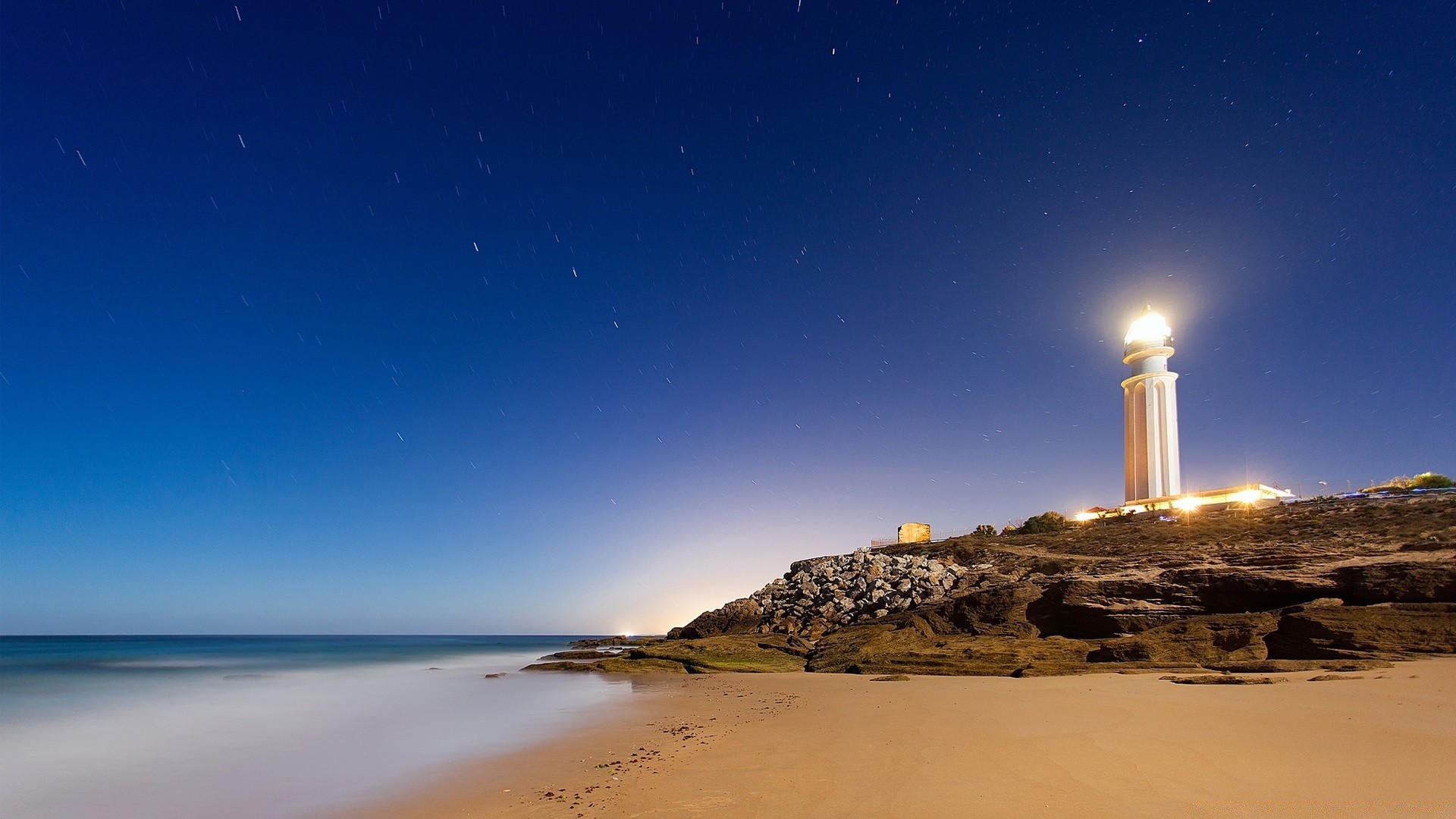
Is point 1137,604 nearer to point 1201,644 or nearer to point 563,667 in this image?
point 1201,644

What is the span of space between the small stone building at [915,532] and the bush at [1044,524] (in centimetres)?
793

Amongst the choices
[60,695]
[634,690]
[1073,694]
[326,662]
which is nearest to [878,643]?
[634,690]

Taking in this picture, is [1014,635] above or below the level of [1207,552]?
below

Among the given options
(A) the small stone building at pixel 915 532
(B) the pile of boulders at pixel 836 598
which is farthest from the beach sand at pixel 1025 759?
(A) the small stone building at pixel 915 532

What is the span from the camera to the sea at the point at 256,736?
7891mm

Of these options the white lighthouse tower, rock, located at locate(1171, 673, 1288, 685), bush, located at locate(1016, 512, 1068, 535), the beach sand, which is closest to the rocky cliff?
rock, located at locate(1171, 673, 1288, 685)

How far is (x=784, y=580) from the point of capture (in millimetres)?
32656

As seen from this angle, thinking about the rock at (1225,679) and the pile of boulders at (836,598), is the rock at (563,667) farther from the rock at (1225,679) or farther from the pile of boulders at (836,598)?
the rock at (1225,679)

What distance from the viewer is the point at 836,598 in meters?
26.0

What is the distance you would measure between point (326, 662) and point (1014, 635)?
35.4 m

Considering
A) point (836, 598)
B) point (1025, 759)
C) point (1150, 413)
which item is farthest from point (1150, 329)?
point (1025, 759)

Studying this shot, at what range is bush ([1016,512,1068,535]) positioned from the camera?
3580 cm

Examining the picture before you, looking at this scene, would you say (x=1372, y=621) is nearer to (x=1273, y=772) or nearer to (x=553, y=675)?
(x=1273, y=772)

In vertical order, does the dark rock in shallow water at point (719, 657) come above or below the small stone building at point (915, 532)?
below
